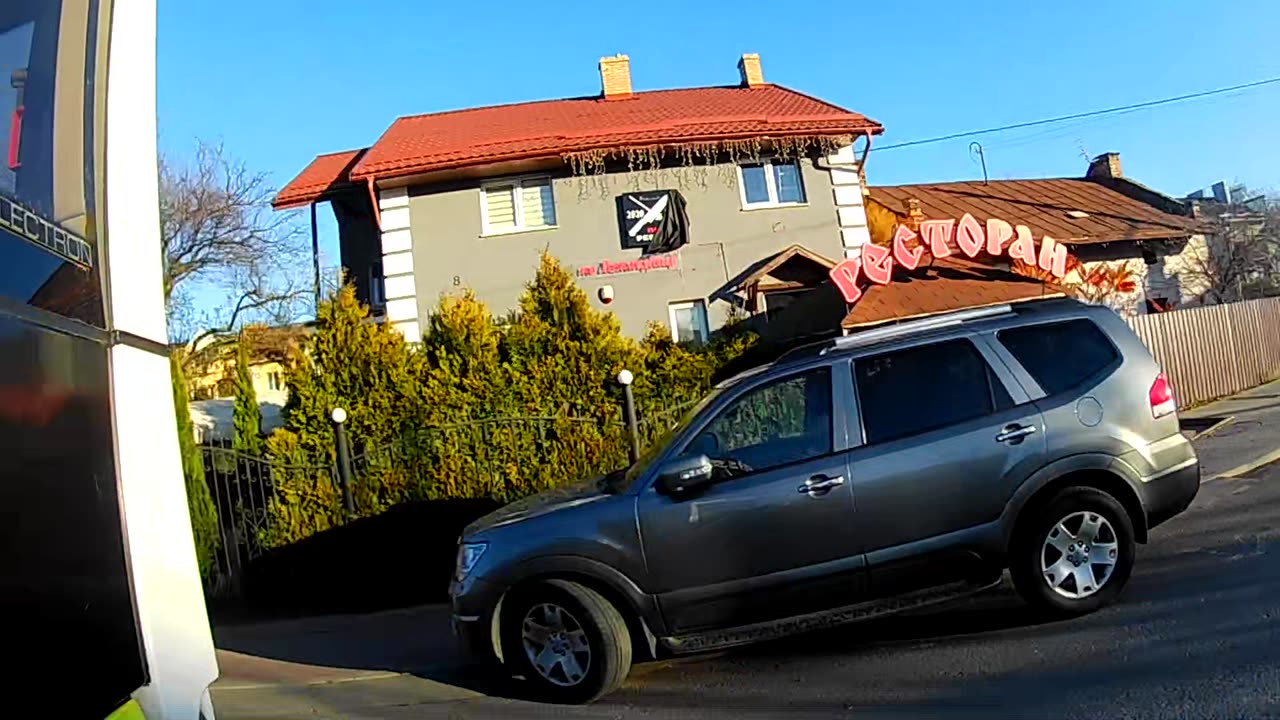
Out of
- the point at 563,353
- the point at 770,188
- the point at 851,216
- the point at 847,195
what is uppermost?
the point at 770,188

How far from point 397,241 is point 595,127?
13.2 feet

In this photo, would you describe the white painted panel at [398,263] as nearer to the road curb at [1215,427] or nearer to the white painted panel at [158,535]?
the road curb at [1215,427]

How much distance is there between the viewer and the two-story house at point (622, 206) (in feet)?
54.4

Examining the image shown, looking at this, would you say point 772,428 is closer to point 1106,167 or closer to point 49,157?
point 49,157

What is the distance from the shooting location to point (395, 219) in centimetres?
1664

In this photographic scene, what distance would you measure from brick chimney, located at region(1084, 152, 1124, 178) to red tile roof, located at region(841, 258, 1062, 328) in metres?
17.9

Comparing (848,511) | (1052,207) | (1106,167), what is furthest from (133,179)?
(1106,167)

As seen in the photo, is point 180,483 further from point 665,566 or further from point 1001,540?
point 1001,540

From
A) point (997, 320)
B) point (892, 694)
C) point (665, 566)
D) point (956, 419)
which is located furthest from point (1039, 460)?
point (665, 566)

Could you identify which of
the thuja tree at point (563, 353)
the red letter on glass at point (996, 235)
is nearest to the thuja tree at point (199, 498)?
the thuja tree at point (563, 353)

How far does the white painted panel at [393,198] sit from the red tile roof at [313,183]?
603 millimetres

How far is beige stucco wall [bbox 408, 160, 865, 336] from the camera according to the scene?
1661 cm

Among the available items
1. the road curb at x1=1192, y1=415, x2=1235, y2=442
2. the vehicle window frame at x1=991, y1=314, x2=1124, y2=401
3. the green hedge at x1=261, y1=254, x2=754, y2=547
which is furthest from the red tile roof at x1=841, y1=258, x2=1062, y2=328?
the vehicle window frame at x1=991, y1=314, x2=1124, y2=401

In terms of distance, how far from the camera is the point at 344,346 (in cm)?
1158
